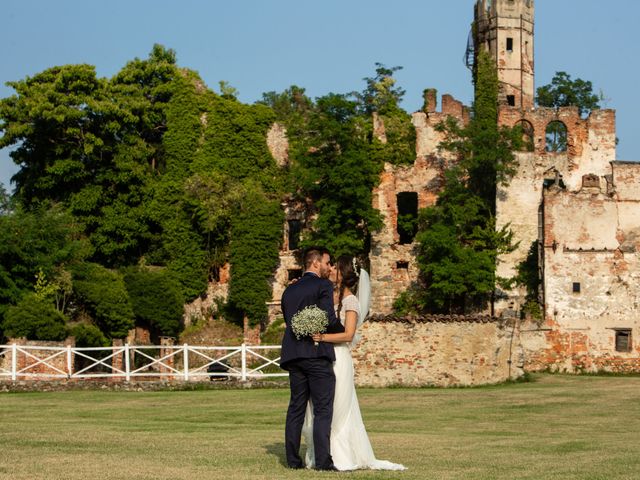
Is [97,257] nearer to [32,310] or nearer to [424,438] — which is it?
[32,310]

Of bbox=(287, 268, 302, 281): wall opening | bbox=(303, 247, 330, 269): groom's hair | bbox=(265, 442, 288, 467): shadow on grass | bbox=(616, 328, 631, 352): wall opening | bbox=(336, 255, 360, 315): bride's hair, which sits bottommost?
bbox=(265, 442, 288, 467): shadow on grass

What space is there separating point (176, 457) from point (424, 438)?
421 centimetres

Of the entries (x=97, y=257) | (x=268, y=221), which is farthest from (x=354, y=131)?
(x=97, y=257)

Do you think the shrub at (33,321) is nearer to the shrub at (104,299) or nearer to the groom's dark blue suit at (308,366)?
the shrub at (104,299)

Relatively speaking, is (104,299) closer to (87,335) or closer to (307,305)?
(87,335)

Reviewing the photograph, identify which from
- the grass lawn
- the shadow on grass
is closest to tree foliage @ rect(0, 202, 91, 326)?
the grass lawn

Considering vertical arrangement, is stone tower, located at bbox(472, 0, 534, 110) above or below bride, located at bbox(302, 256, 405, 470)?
above

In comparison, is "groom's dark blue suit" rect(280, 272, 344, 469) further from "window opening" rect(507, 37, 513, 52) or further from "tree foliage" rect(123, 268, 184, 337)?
"window opening" rect(507, 37, 513, 52)

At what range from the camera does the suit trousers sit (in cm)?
1302

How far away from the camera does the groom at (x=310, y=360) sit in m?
13.2

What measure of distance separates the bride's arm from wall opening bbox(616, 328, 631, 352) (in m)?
30.1

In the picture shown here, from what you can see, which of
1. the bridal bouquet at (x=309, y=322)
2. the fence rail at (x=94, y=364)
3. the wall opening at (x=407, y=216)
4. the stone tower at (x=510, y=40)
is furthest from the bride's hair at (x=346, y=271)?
the stone tower at (x=510, y=40)

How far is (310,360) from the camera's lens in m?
13.3

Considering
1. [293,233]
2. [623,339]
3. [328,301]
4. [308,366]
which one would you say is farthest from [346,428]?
[293,233]
